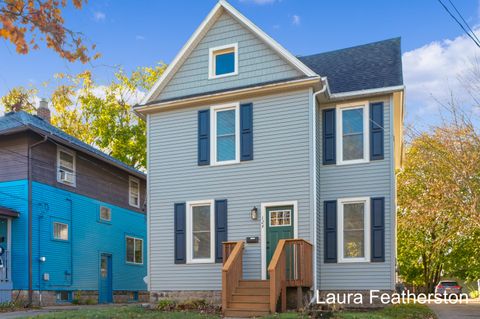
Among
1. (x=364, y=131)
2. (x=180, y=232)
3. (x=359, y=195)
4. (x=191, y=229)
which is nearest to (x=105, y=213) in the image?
(x=180, y=232)

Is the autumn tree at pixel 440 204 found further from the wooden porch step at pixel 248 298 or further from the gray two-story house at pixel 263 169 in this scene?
the wooden porch step at pixel 248 298

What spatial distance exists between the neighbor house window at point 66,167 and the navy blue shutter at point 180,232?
21.3ft

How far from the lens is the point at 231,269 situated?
12.5 m

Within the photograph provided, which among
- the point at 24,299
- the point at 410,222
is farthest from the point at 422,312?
the point at 410,222

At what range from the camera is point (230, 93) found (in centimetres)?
1430

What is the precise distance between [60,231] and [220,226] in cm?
781

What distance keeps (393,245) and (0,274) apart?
1217cm

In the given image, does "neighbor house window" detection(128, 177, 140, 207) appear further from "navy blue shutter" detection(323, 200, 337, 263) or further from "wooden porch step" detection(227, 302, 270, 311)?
"wooden porch step" detection(227, 302, 270, 311)

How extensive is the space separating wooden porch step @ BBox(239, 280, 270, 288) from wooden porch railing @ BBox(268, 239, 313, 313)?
0.52 metres

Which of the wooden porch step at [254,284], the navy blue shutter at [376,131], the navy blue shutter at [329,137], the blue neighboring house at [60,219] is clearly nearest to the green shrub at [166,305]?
the wooden porch step at [254,284]

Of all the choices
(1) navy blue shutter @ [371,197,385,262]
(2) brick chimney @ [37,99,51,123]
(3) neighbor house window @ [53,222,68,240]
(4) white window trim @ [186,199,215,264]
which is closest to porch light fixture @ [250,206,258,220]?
(4) white window trim @ [186,199,215,264]

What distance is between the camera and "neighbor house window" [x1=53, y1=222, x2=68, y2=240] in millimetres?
18812

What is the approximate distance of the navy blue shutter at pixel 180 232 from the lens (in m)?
14.6

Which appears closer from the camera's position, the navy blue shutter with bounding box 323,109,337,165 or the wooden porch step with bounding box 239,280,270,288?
the wooden porch step with bounding box 239,280,270,288
